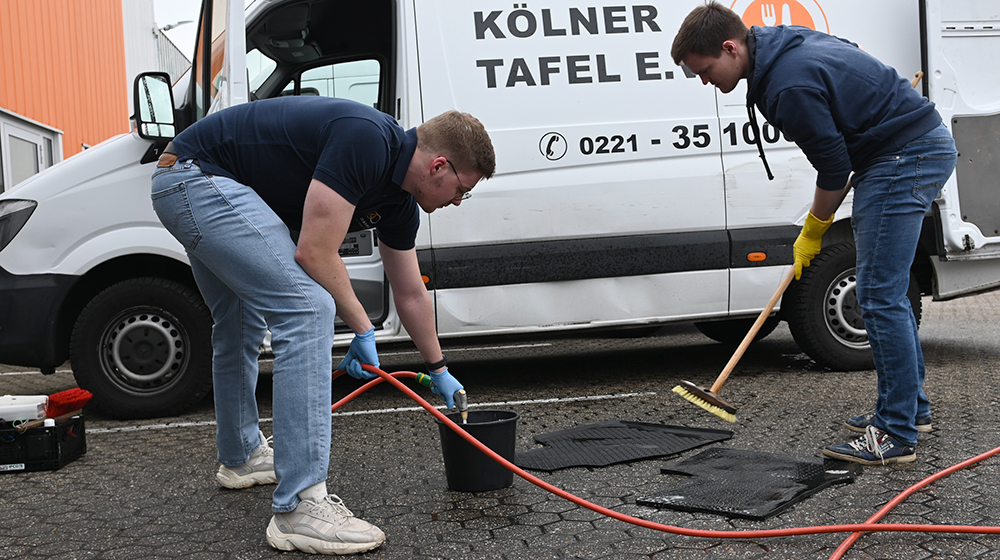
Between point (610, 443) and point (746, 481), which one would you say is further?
point (610, 443)

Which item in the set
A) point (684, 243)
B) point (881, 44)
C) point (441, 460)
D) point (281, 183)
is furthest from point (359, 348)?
point (881, 44)

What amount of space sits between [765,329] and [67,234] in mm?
4524

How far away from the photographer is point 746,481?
298 cm

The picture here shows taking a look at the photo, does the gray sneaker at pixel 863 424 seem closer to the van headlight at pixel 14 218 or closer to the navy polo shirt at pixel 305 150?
the navy polo shirt at pixel 305 150

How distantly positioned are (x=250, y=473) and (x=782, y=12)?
391 centimetres

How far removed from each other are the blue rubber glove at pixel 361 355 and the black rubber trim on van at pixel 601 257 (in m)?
1.83

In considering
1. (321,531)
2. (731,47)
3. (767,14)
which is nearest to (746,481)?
(321,531)

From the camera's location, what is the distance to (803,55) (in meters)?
3.11

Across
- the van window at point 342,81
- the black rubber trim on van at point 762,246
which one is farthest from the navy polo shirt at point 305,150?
the black rubber trim on van at point 762,246

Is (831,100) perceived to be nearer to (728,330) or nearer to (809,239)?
(809,239)

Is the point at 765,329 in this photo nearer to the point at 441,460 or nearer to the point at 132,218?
the point at 441,460

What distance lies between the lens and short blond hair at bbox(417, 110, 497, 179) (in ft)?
8.19

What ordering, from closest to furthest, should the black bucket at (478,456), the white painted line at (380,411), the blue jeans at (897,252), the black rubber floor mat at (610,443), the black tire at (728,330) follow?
the black bucket at (478,456)
the blue jeans at (897,252)
the black rubber floor mat at (610,443)
the white painted line at (380,411)
the black tire at (728,330)

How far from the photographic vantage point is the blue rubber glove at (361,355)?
2.74 metres
